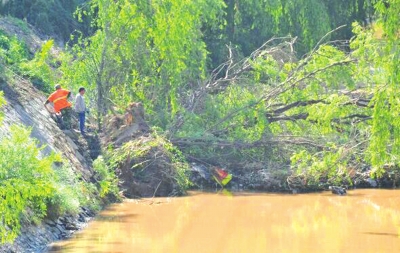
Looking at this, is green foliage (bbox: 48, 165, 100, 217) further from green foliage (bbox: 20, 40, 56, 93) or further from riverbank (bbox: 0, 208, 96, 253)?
green foliage (bbox: 20, 40, 56, 93)

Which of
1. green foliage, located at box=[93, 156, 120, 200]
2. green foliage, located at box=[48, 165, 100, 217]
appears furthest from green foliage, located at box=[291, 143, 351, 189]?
green foliage, located at box=[48, 165, 100, 217]

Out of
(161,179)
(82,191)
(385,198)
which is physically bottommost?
(385,198)

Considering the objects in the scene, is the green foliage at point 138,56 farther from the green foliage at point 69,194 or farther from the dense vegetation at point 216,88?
the green foliage at point 69,194

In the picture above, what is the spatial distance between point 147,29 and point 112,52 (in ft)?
4.09

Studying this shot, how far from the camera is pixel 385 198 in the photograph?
23766mm

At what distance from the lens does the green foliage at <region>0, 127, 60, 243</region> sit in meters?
12.4

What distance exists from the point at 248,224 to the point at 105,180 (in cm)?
419

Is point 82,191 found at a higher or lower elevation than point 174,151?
higher

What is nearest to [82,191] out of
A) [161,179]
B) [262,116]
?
[161,179]

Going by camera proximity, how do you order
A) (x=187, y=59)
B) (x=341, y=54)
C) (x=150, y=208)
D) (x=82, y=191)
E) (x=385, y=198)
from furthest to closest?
(x=187, y=59)
(x=341, y=54)
(x=385, y=198)
(x=150, y=208)
(x=82, y=191)

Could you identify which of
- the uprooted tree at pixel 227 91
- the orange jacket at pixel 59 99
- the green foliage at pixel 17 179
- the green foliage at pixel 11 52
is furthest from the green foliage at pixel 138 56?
the green foliage at pixel 17 179

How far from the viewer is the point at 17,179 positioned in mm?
12711

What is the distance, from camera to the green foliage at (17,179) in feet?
40.8

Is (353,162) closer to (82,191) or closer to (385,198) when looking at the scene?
(385,198)
